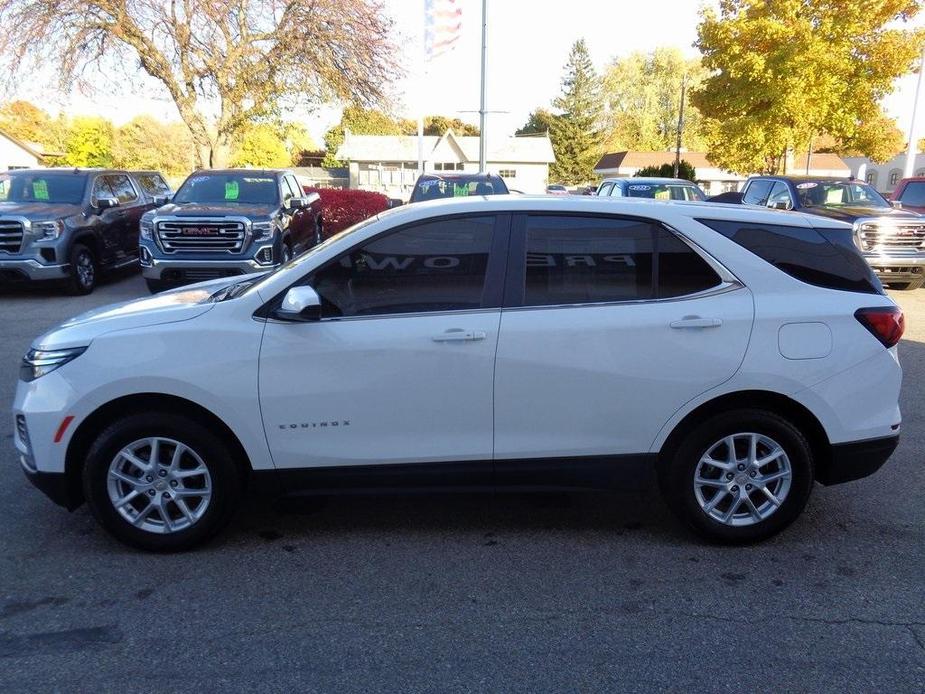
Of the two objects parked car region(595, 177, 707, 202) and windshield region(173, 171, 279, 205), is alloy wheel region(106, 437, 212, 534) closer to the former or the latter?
windshield region(173, 171, 279, 205)

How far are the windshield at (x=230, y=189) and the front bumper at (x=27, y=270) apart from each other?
6.67 ft

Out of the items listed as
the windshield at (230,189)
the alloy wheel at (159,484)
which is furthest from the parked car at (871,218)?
the alloy wheel at (159,484)

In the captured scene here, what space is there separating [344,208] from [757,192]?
889 centimetres

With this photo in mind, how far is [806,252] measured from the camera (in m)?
3.95

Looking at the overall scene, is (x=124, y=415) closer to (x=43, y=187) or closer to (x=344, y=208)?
(x=43, y=187)

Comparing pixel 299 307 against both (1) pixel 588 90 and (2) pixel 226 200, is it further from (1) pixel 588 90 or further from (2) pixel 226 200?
(1) pixel 588 90

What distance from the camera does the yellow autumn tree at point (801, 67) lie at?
1923cm

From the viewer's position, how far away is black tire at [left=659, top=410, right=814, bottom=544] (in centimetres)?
381

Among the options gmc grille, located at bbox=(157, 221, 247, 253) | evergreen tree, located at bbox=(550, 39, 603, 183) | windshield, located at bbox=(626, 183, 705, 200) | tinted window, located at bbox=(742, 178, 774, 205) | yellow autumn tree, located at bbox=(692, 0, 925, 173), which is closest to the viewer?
gmc grille, located at bbox=(157, 221, 247, 253)

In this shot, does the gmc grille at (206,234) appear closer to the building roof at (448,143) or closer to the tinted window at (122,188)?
the tinted window at (122,188)

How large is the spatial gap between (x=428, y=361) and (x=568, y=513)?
1362 millimetres

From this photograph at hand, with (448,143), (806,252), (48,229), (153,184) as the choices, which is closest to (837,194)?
(806,252)

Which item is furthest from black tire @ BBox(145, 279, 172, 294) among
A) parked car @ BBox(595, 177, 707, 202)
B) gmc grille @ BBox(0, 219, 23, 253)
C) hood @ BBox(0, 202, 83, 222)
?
parked car @ BBox(595, 177, 707, 202)

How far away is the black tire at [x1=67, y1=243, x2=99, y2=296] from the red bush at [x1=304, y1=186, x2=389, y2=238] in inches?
211
